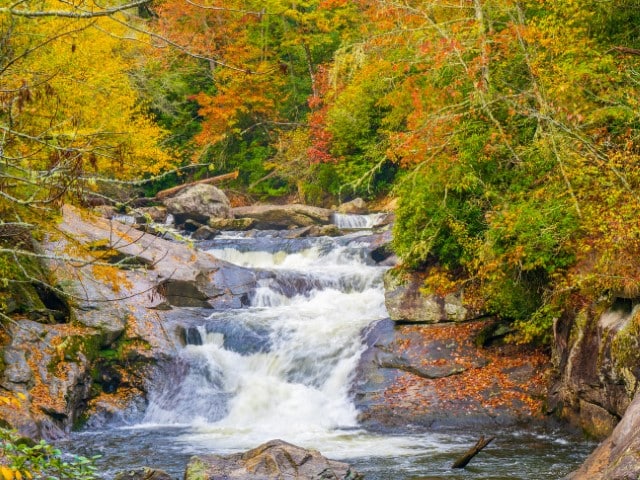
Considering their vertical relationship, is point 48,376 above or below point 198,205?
below

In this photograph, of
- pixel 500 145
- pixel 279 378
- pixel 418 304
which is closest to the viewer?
pixel 500 145

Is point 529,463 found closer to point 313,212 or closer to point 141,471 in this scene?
point 141,471

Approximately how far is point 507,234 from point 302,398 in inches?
173

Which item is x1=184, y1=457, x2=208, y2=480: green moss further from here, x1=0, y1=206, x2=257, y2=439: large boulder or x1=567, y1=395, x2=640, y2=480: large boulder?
x1=567, y1=395, x2=640, y2=480: large boulder

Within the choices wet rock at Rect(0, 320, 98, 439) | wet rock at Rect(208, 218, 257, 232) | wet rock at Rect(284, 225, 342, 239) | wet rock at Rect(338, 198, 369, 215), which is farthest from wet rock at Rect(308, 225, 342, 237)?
wet rock at Rect(0, 320, 98, 439)

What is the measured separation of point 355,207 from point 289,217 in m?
2.81

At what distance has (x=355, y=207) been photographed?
26.1m

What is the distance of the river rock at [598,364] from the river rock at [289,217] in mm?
13517

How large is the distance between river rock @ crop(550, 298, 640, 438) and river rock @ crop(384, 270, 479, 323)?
2.02 m

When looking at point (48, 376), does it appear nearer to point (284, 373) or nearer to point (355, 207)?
point (284, 373)

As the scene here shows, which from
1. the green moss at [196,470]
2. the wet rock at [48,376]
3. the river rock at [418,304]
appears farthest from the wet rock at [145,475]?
the river rock at [418,304]

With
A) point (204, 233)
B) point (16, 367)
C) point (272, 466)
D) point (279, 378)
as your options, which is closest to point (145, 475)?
point (272, 466)

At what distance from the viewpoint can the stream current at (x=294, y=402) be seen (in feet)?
31.4

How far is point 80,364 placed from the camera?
496 inches
